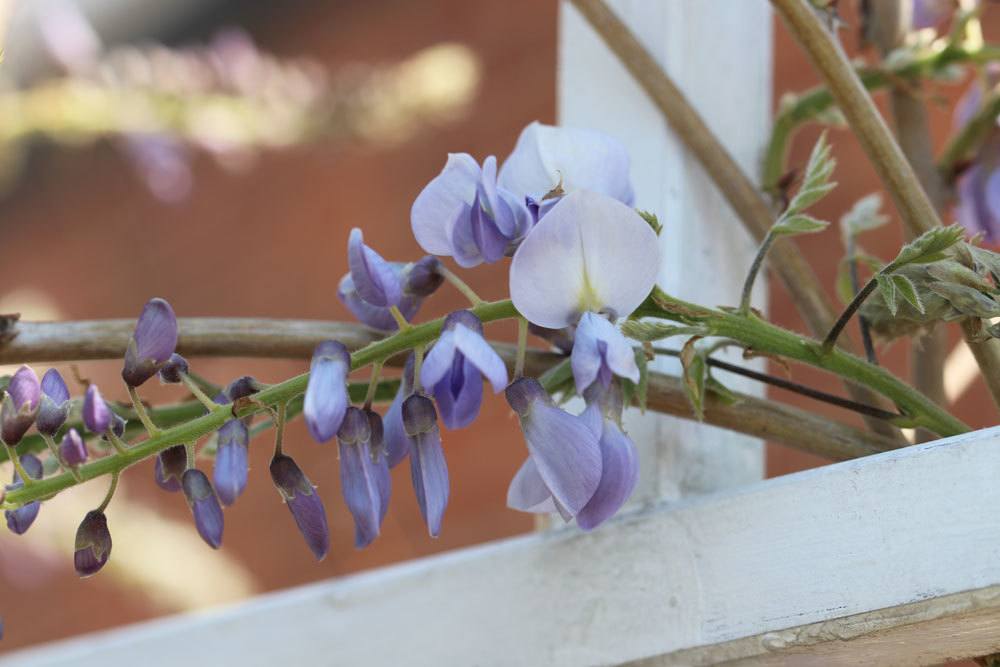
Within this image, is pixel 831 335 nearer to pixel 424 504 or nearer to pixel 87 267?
pixel 424 504

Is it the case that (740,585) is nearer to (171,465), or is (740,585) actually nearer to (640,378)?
(640,378)

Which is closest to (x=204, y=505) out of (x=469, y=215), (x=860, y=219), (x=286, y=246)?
(x=469, y=215)

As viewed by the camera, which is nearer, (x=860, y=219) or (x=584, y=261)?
(x=584, y=261)

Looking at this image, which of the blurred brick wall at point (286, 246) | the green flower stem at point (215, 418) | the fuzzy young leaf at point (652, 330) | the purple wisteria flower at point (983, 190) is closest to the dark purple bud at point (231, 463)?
the green flower stem at point (215, 418)

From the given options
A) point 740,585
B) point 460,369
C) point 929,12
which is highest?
point 929,12

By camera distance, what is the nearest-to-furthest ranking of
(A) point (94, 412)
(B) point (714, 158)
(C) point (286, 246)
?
(A) point (94, 412) → (B) point (714, 158) → (C) point (286, 246)

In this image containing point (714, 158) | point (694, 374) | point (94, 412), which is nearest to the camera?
point (94, 412)
